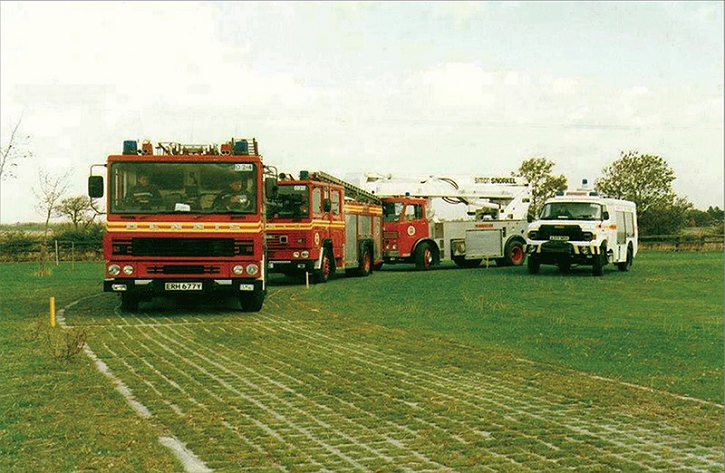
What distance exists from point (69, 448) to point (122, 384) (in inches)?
109

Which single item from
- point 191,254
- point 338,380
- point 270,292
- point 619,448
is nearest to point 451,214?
point 270,292

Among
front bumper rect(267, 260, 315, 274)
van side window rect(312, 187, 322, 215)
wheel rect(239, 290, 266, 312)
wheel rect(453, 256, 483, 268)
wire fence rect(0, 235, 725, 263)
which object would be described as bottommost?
wheel rect(239, 290, 266, 312)

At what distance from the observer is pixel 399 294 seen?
22203 mm

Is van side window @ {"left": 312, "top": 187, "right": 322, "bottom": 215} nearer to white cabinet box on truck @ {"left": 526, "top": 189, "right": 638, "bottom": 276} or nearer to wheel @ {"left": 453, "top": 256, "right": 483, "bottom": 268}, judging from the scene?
white cabinet box on truck @ {"left": 526, "top": 189, "right": 638, "bottom": 276}

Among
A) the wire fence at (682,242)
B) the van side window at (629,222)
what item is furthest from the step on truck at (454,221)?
the wire fence at (682,242)

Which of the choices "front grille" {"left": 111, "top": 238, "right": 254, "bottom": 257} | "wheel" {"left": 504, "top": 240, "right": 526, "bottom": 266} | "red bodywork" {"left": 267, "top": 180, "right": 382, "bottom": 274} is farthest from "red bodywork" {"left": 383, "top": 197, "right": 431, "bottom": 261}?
"front grille" {"left": 111, "top": 238, "right": 254, "bottom": 257}

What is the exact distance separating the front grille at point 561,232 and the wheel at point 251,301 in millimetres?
14884

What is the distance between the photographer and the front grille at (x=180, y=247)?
16828 millimetres

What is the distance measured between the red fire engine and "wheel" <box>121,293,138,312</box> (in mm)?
5945

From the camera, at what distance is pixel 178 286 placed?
1684cm

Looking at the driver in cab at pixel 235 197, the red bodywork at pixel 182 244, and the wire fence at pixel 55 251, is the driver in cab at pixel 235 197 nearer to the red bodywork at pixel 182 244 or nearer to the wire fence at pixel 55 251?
the red bodywork at pixel 182 244

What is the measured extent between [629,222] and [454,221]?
6378mm

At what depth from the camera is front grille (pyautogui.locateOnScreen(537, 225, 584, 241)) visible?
3050 centimetres

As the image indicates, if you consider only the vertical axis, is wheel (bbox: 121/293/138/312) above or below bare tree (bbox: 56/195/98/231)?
below
